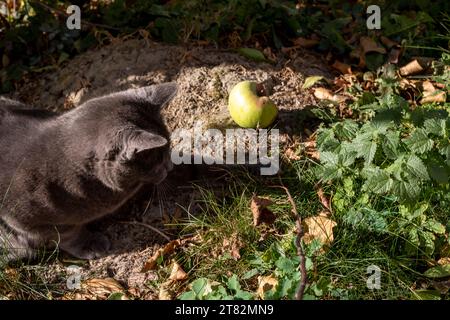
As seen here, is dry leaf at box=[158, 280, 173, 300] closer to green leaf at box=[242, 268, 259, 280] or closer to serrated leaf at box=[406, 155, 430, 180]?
green leaf at box=[242, 268, 259, 280]

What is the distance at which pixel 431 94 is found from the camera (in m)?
3.56

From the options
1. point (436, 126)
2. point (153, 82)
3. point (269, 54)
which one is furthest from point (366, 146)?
point (153, 82)

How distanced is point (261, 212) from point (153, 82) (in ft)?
4.03

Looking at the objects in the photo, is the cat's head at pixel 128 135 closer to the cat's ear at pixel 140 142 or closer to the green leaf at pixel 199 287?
the cat's ear at pixel 140 142

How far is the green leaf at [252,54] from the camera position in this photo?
3871 millimetres

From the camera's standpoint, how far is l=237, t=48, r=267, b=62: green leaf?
387 centimetres

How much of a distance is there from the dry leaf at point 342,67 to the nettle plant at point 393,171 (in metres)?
0.72

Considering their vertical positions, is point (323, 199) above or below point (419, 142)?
below

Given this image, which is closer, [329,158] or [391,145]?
[391,145]

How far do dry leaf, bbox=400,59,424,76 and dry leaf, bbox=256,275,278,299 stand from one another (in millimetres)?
1703

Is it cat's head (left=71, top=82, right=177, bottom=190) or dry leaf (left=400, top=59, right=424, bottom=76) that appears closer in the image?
cat's head (left=71, top=82, right=177, bottom=190)

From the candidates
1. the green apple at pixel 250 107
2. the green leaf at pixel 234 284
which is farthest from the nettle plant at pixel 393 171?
the green leaf at pixel 234 284

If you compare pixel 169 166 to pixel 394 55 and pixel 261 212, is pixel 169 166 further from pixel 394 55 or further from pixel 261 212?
pixel 394 55

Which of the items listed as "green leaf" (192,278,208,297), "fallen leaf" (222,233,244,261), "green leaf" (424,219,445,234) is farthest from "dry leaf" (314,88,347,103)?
"green leaf" (192,278,208,297)
